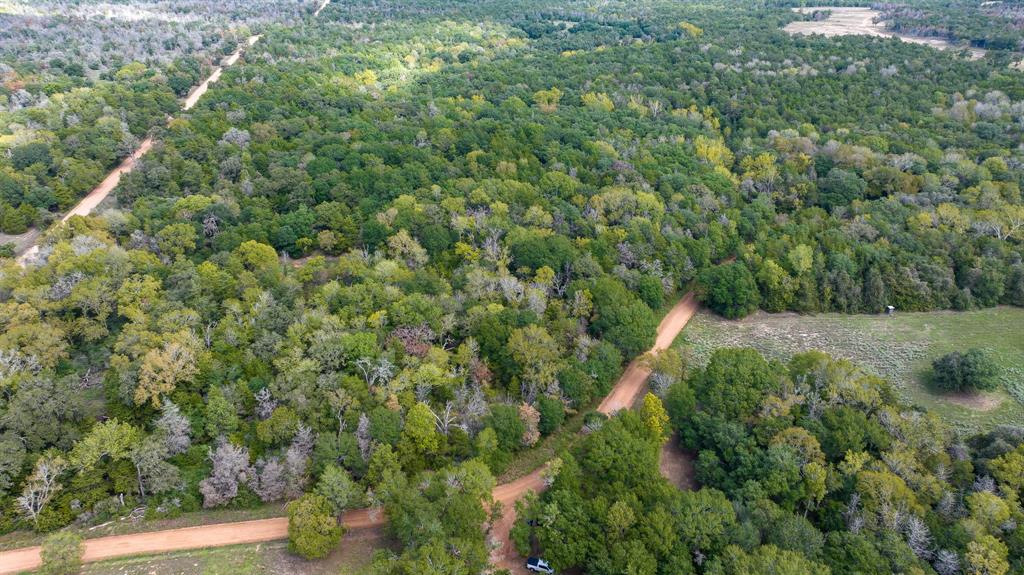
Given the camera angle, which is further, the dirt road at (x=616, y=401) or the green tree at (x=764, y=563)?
the dirt road at (x=616, y=401)

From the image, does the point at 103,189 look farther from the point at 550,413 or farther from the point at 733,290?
the point at 733,290

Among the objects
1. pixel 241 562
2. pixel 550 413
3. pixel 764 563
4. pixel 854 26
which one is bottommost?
pixel 764 563

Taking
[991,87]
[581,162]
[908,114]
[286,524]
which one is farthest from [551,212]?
[991,87]

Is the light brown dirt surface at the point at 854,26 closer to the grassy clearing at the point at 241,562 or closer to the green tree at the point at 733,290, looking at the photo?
the green tree at the point at 733,290

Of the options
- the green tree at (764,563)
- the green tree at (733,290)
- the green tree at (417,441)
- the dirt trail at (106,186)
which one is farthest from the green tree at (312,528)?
the dirt trail at (106,186)

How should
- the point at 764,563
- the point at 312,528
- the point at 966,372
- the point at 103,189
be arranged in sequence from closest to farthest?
the point at 764,563
the point at 312,528
the point at 966,372
the point at 103,189

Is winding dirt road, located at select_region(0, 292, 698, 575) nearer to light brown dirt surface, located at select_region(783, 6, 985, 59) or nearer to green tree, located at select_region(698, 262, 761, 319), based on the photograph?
green tree, located at select_region(698, 262, 761, 319)

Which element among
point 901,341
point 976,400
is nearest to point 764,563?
point 976,400

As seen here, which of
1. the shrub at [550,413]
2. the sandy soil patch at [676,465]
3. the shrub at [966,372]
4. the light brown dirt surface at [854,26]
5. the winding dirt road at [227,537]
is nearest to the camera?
the winding dirt road at [227,537]
